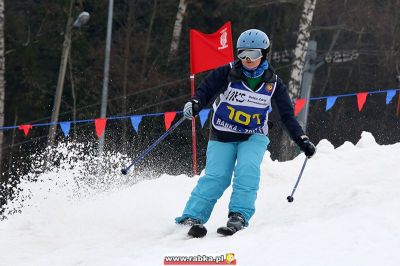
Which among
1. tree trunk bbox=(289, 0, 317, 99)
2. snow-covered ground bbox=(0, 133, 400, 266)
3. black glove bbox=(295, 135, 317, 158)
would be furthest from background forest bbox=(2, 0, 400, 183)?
black glove bbox=(295, 135, 317, 158)

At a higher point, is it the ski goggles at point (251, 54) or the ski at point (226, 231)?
the ski goggles at point (251, 54)

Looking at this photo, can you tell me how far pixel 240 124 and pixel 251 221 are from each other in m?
0.93

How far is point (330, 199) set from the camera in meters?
6.33

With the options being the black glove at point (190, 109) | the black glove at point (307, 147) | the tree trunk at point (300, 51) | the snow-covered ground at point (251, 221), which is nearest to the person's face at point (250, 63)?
the black glove at point (190, 109)

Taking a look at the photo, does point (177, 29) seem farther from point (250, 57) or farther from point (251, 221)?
point (250, 57)

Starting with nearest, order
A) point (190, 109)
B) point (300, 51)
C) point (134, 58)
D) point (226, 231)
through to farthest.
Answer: point (226, 231)
point (190, 109)
point (300, 51)
point (134, 58)

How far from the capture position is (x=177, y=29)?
2428cm

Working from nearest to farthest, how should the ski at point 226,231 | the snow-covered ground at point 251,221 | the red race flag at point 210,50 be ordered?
the snow-covered ground at point 251,221, the ski at point 226,231, the red race flag at point 210,50

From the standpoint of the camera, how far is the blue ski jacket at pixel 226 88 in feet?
18.6

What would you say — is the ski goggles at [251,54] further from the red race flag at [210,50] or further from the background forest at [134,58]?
the background forest at [134,58]

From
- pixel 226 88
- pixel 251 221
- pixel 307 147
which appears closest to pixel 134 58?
pixel 251 221

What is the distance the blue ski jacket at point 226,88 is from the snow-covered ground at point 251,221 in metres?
0.67

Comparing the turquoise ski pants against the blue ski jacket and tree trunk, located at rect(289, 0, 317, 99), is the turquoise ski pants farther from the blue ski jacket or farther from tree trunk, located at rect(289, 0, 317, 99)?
tree trunk, located at rect(289, 0, 317, 99)

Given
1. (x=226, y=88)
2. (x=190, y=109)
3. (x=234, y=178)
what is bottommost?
(x=234, y=178)
